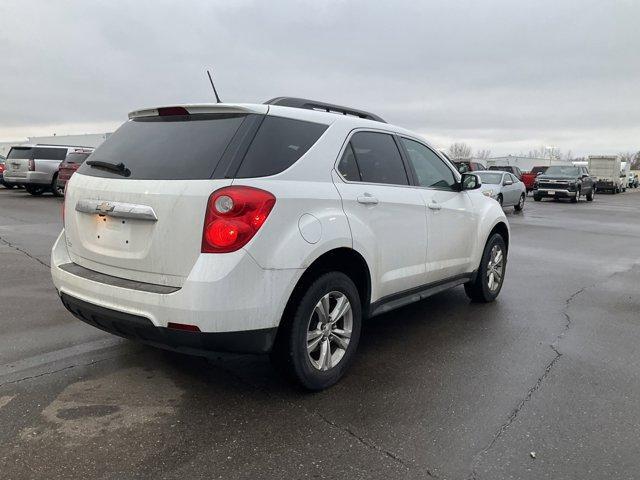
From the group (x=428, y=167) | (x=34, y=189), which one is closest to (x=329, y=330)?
(x=428, y=167)

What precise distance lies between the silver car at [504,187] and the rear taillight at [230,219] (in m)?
16.2

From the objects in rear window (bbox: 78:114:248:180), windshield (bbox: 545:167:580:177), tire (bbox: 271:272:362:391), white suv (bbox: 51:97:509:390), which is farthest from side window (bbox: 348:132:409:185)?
windshield (bbox: 545:167:580:177)

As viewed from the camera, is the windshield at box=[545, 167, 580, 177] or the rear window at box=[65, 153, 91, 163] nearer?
the rear window at box=[65, 153, 91, 163]

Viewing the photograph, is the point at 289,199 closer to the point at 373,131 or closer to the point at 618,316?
the point at 373,131

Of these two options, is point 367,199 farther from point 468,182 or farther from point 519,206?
point 519,206

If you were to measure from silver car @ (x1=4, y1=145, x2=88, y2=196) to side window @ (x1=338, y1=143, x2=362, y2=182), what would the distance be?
18.7 meters

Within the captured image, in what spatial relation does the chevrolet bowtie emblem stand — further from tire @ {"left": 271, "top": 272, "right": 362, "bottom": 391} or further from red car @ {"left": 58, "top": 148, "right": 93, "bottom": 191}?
red car @ {"left": 58, "top": 148, "right": 93, "bottom": 191}

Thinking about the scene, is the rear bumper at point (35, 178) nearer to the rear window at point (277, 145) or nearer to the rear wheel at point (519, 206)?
the rear wheel at point (519, 206)

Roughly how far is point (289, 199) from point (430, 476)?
168 centimetres

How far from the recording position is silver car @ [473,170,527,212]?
60.4ft

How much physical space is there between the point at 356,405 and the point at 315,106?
7.80ft

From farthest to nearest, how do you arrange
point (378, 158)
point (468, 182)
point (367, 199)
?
point (468, 182) → point (378, 158) → point (367, 199)

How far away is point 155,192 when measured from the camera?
3.08 meters

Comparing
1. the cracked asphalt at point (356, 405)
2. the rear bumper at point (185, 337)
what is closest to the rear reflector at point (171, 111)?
the rear bumper at point (185, 337)
